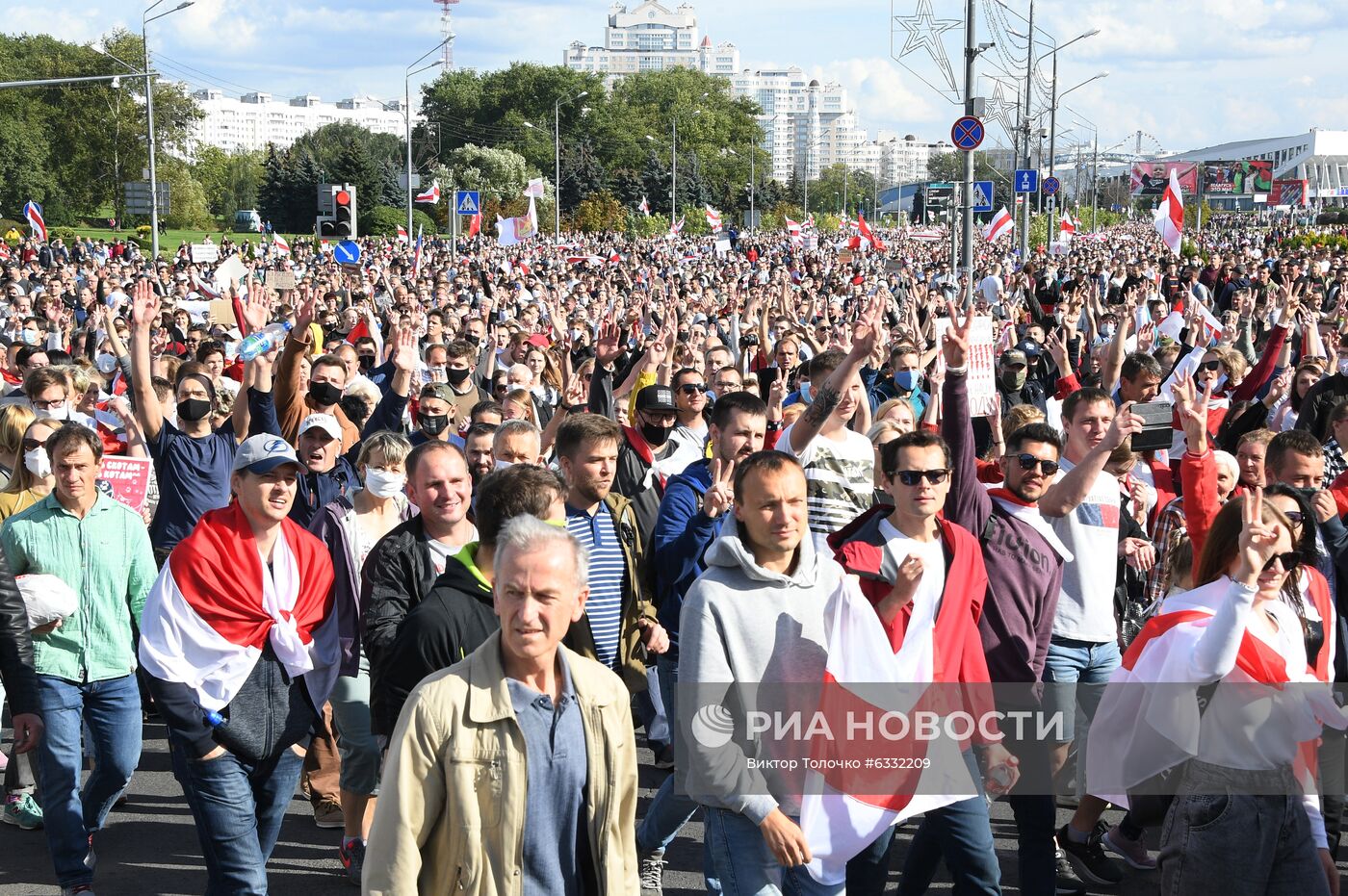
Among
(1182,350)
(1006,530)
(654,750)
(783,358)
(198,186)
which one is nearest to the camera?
(1006,530)

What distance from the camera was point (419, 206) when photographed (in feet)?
314

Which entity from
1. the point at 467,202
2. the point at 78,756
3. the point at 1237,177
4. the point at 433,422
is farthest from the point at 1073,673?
the point at 1237,177

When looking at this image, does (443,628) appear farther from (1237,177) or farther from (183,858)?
(1237,177)

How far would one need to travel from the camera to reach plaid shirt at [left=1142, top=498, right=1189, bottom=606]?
5.97 m

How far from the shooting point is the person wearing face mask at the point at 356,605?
4.92m

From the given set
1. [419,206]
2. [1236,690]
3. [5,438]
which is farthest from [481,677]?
[419,206]

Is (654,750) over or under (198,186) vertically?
under

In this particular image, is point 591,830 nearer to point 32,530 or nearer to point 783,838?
point 783,838

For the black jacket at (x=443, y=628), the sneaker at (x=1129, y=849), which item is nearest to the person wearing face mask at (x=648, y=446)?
the sneaker at (x=1129, y=849)

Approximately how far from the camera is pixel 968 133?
57.7 ft

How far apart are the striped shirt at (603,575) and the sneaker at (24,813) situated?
270 cm

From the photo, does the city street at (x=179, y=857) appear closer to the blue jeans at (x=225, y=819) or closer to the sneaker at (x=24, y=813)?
A: the sneaker at (x=24, y=813)

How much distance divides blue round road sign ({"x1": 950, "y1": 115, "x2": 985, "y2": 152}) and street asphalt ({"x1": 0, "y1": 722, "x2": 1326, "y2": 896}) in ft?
40.9

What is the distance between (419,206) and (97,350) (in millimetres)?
83823
